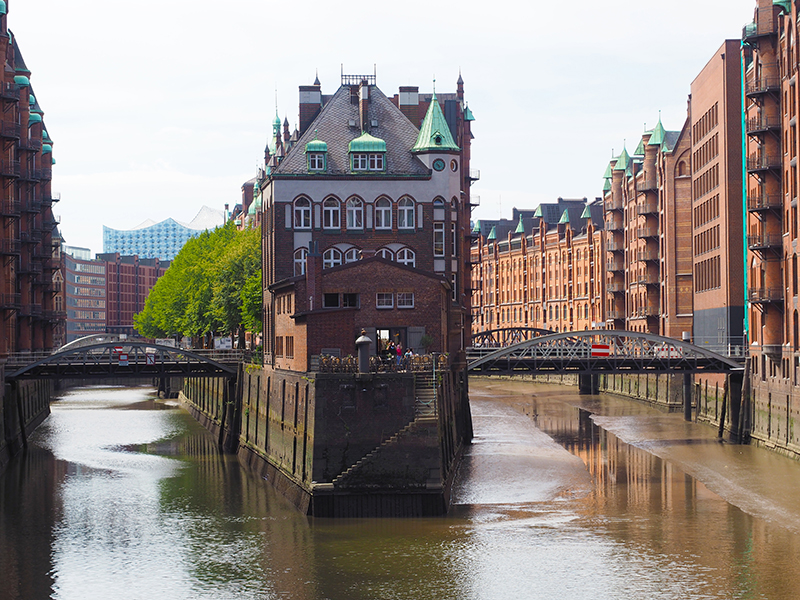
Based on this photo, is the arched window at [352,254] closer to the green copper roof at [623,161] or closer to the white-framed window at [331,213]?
the white-framed window at [331,213]

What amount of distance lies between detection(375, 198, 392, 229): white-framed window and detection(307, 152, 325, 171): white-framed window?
4575 mm

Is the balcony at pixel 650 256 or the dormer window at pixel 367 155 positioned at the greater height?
the dormer window at pixel 367 155

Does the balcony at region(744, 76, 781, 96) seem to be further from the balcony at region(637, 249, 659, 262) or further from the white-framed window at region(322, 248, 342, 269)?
the balcony at region(637, 249, 659, 262)

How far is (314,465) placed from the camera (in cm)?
5081

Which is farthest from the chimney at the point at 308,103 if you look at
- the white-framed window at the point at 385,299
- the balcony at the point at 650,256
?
the balcony at the point at 650,256

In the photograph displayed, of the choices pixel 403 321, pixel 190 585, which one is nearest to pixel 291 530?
pixel 190 585

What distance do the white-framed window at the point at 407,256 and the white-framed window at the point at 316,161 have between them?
7818 mm

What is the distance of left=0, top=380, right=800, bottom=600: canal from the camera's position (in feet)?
130

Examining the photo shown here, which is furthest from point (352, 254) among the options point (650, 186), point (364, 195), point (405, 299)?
point (650, 186)

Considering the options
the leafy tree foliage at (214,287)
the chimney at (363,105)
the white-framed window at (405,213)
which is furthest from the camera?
the leafy tree foliage at (214,287)

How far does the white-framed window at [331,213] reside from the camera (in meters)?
82.2

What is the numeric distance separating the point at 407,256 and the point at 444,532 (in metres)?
37.4

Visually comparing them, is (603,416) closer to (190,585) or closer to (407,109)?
(407,109)

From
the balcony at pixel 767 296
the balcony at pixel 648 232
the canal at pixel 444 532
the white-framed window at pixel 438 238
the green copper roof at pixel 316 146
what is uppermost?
the green copper roof at pixel 316 146
